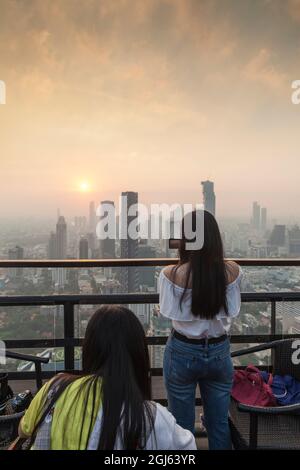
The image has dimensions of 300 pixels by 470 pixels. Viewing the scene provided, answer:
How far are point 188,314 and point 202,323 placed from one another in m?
0.08

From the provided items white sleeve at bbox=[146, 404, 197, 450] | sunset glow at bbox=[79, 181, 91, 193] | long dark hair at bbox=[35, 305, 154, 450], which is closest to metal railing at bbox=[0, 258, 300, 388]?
long dark hair at bbox=[35, 305, 154, 450]

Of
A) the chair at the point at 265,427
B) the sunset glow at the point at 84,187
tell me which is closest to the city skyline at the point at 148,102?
the sunset glow at the point at 84,187

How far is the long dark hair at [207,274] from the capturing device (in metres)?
1.51

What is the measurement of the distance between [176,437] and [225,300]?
0.72m

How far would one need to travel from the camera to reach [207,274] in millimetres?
1515

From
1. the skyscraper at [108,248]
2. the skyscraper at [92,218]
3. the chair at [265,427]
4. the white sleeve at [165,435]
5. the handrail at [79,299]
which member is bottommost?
→ the chair at [265,427]

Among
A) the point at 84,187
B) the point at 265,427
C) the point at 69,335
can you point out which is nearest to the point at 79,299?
the point at 69,335

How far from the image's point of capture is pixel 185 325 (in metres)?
1.56

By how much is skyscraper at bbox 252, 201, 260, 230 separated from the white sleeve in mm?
2514

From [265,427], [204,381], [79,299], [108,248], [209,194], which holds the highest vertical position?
[209,194]

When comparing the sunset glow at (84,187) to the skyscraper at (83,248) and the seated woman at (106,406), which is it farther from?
the seated woman at (106,406)

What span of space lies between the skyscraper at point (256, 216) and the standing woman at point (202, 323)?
173cm

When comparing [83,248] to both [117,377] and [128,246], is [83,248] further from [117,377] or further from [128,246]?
[117,377]
